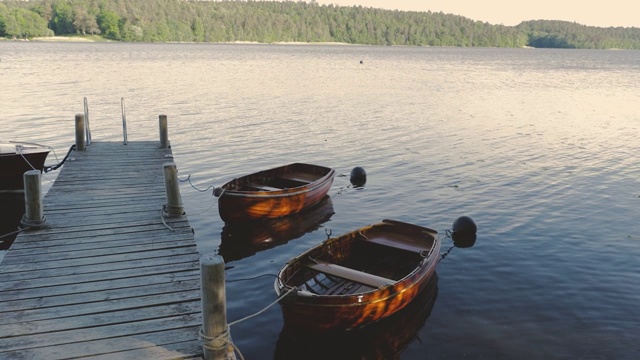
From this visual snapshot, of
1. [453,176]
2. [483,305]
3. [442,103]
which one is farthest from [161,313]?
[442,103]

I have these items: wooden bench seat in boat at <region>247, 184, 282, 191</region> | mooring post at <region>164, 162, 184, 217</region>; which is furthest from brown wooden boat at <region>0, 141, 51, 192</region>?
mooring post at <region>164, 162, 184, 217</region>

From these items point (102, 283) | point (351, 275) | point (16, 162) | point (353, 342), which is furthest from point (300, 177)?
point (102, 283)

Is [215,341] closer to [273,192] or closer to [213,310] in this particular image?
[213,310]

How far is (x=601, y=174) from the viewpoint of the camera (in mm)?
24672

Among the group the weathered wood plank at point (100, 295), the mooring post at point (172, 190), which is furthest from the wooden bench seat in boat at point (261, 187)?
the weathered wood plank at point (100, 295)

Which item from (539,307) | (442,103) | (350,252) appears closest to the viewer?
(539,307)

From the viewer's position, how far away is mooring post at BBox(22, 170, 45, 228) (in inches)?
431

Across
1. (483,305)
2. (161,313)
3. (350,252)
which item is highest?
(161,313)

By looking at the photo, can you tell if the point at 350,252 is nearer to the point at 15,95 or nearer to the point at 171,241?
the point at 171,241

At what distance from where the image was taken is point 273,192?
17141mm

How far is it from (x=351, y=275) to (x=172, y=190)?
4.43m

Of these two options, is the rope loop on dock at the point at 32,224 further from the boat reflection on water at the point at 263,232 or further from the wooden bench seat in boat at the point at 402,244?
the wooden bench seat in boat at the point at 402,244

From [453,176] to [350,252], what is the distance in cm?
1183

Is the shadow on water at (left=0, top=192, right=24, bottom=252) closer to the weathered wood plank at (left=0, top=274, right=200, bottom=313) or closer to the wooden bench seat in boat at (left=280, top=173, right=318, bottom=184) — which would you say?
the wooden bench seat in boat at (left=280, top=173, right=318, bottom=184)
